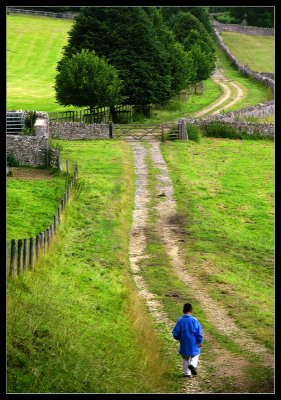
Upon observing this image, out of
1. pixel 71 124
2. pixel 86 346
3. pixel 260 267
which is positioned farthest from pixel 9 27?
pixel 86 346

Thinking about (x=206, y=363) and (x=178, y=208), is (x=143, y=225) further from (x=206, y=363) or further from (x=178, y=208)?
(x=206, y=363)

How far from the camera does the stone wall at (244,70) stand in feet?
350

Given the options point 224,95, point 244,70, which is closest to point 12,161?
point 224,95

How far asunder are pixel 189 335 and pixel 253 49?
128 meters

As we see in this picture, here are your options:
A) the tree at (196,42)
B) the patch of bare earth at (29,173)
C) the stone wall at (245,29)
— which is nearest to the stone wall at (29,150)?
the patch of bare earth at (29,173)

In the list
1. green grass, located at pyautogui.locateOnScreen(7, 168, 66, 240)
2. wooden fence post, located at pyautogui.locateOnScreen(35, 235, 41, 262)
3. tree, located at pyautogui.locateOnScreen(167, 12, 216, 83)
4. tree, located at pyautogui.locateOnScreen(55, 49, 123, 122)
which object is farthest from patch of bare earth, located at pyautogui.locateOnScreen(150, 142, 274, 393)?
tree, located at pyautogui.locateOnScreen(167, 12, 216, 83)

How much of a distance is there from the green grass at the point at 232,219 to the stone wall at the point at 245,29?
9415 cm

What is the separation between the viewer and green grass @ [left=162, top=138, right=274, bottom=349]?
28062mm

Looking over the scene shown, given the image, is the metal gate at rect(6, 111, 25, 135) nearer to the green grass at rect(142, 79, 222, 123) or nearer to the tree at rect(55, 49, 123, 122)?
the tree at rect(55, 49, 123, 122)

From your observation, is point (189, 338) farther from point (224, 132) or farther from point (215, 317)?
point (224, 132)

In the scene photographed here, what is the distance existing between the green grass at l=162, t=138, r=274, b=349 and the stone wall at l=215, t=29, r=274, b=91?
44.7 meters

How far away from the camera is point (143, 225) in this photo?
123 ft

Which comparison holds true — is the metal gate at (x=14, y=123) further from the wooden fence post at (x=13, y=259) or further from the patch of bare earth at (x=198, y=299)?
the wooden fence post at (x=13, y=259)

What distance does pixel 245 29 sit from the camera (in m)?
156
